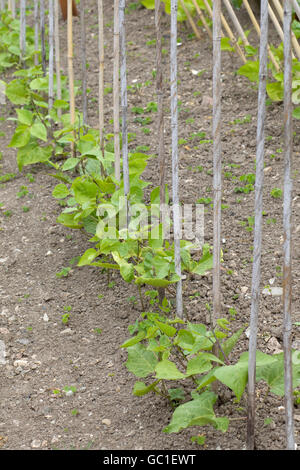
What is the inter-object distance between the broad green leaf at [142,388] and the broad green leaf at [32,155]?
2.25 metres

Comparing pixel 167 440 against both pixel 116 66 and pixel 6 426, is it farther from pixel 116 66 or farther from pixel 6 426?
pixel 116 66

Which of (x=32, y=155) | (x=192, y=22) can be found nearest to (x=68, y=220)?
(x=32, y=155)

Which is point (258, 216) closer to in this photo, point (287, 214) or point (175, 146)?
point (287, 214)

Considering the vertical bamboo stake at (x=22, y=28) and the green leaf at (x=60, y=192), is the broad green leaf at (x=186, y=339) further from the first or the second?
the vertical bamboo stake at (x=22, y=28)

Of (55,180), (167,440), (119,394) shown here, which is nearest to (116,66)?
(55,180)

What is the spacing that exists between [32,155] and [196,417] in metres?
2.68

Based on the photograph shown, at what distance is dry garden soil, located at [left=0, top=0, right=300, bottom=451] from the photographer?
2.79 metres

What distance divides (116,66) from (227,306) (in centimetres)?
144

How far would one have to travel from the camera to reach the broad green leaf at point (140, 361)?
9.17 ft

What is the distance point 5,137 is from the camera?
5449 millimetres

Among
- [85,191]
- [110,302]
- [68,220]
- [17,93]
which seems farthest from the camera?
[17,93]

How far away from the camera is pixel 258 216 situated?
2.25m

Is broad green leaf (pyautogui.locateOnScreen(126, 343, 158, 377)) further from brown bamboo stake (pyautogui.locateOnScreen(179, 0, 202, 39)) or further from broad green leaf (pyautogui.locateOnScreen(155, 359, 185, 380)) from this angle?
brown bamboo stake (pyautogui.locateOnScreen(179, 0, 202, 39))

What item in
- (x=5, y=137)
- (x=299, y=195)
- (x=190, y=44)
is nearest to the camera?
(x=299, y=195)
